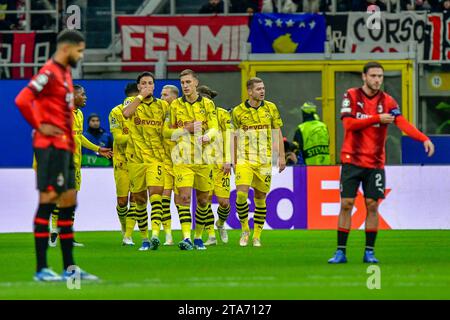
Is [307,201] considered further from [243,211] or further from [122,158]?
[122,158]

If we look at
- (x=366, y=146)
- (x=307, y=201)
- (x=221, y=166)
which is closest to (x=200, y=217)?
(x=221, y=166)

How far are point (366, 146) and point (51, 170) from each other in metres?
4.00

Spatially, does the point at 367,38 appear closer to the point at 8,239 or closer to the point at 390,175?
the point at 390,175

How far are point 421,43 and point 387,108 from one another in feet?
47.4

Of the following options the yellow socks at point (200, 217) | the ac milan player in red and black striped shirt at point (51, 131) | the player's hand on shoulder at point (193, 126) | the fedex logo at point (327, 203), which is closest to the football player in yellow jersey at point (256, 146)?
the yellow socks at point (200, 217)

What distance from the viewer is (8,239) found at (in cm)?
2114

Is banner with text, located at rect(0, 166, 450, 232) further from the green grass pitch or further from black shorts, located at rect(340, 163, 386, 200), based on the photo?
black shorts, located at rect(340, 163, 386, 200)

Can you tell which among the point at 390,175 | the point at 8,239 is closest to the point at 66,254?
the point at 8,239

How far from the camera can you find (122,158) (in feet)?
62.8

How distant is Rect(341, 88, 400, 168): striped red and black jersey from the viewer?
1438cm

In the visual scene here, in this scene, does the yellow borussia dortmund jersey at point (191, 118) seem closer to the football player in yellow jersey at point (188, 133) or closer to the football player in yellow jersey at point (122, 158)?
the football player in yellow jersey at point (188, 133)

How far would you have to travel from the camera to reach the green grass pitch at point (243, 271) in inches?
444

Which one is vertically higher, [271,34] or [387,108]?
[271,34]

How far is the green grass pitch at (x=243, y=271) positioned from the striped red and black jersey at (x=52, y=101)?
1335mm
